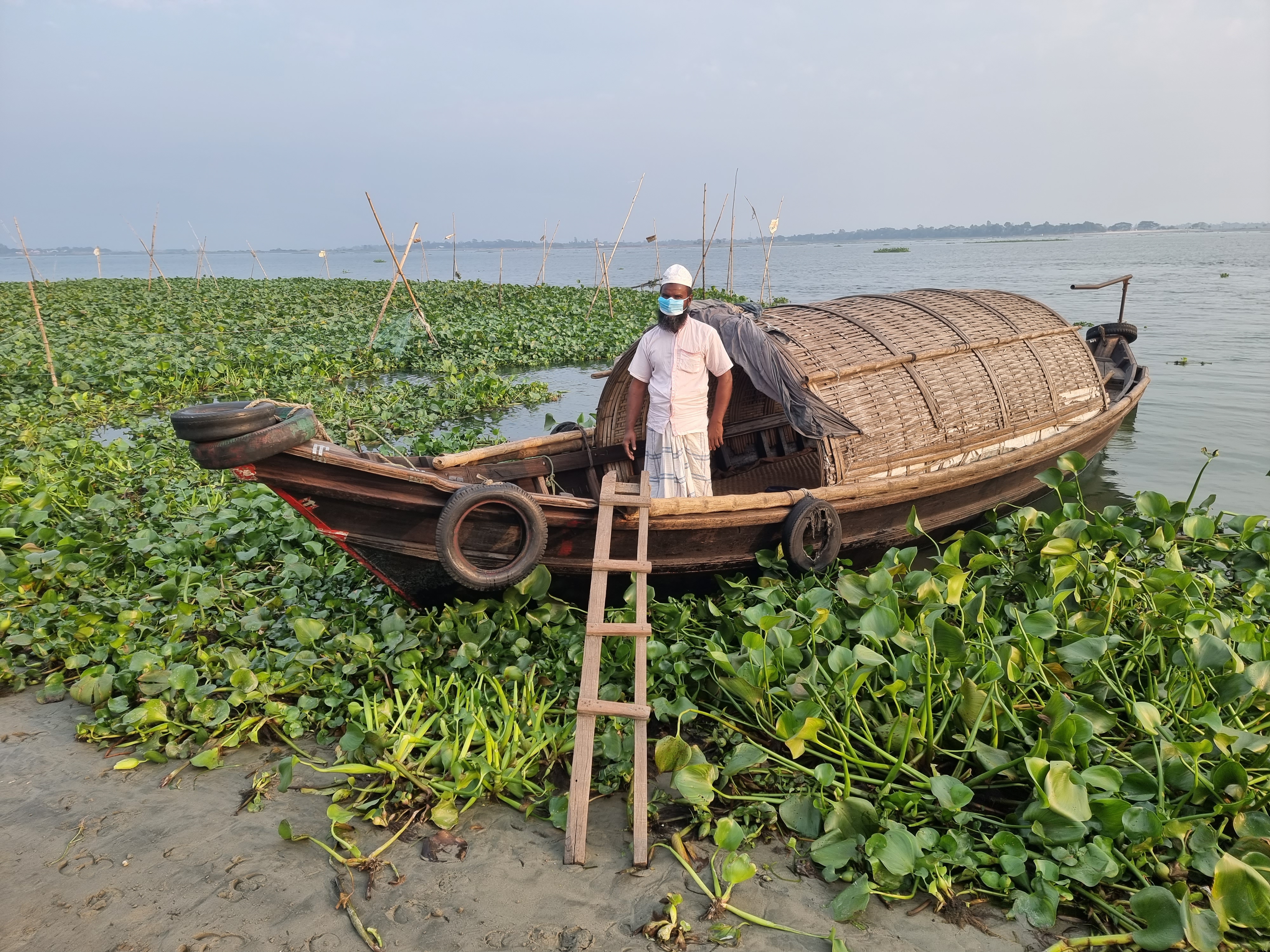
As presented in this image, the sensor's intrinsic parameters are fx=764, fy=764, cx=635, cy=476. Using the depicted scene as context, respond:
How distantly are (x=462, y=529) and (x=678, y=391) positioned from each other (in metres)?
1.25

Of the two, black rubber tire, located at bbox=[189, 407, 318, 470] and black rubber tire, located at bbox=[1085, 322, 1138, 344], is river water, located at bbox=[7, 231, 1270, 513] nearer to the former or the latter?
black rubber tire, located at bbox=[1085, 322, 1138, 344]

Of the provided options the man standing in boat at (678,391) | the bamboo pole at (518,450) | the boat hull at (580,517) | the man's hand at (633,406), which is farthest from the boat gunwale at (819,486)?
the man's hand at (633,406)

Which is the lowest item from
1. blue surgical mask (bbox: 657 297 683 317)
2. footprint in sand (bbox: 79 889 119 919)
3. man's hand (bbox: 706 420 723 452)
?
footprint in sand (bbox: 79 889 119 919)

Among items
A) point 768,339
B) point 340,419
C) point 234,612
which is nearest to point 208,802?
point 234,612

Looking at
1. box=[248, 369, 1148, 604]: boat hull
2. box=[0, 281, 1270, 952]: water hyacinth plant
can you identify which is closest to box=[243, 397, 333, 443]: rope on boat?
box=[248, 369, 1148, 604]: boat hull

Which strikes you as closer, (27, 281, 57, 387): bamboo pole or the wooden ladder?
Answer: the wooden ladder

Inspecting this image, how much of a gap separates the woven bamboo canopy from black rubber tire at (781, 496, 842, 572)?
37cm

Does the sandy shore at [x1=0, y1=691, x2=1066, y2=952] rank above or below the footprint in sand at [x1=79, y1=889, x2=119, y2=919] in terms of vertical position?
below

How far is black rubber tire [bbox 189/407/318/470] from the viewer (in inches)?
104

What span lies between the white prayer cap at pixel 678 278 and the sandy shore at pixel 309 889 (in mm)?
2181

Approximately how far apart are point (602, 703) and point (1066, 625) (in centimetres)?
190

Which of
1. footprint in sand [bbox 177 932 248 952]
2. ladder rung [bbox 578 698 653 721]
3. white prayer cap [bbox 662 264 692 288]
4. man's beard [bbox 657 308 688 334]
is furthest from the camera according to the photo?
man's beard [bbox 657 308 688 334]

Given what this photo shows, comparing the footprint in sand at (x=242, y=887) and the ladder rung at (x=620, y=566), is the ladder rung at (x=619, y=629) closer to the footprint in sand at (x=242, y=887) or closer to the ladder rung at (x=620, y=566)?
the ladder rung at (x=620, y=566)

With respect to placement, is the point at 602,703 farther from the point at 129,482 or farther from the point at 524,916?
the point at 129,482
